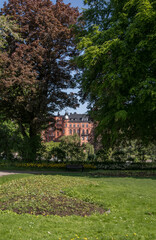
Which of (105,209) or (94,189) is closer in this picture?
(105,209)

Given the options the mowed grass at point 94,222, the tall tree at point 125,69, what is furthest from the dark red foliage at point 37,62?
the mowed grass at point 94,222

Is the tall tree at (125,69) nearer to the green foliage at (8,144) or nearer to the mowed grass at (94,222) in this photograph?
the mowed grass at (94,222)

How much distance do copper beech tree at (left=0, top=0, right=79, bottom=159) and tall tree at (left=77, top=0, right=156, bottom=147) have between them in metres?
4.94

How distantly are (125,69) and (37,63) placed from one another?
32.6ft

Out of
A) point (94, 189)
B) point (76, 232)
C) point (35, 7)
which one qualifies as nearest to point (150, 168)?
point (94, 189)

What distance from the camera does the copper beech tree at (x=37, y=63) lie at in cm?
1898

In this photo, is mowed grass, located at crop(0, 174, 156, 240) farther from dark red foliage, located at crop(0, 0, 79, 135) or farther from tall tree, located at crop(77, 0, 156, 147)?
dark red foliage, located at crop(0, 0, 79, 135)

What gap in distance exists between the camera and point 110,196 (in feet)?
26.5

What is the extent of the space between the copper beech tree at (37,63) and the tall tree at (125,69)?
16.2 ft

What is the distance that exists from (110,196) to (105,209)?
1394 millimetres

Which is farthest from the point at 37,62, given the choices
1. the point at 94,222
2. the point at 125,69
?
the point at 94,222

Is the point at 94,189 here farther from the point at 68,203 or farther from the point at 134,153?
the point at 134,153

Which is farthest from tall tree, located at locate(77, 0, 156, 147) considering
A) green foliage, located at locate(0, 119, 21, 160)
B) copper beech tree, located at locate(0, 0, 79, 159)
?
green foliage, located at locate(0, 119, 21, 160)

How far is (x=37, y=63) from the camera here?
20.5 metres
